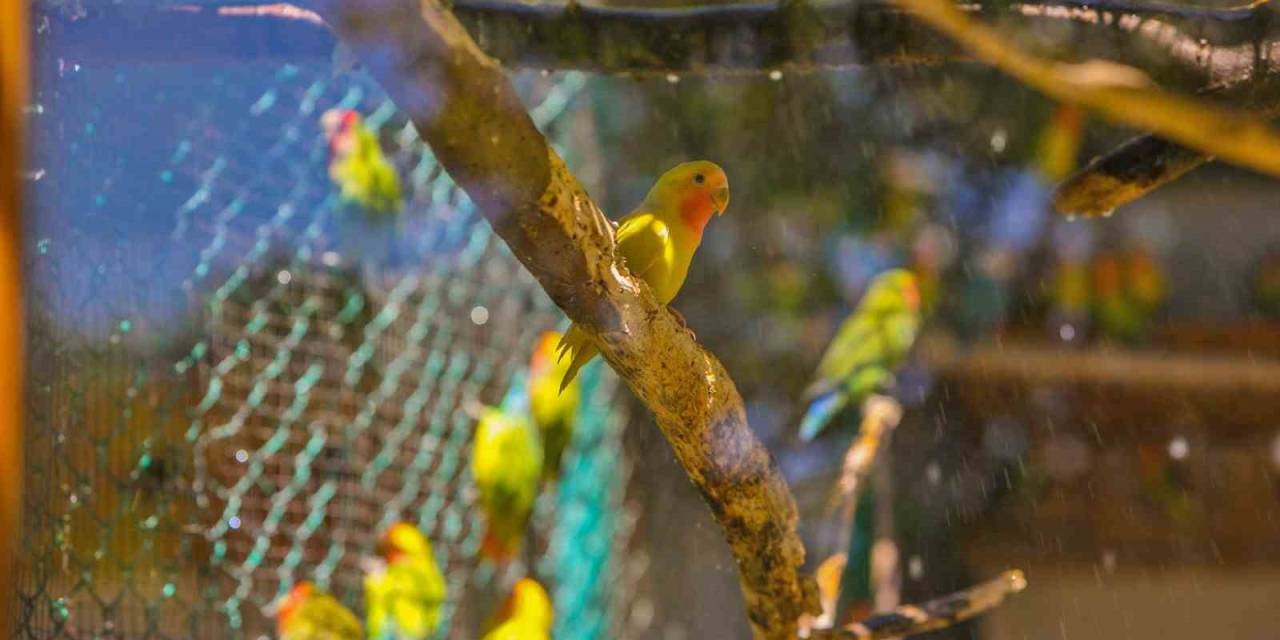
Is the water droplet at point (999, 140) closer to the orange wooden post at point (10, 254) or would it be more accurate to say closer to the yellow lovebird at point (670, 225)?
the yellow lovebird at point (670, 225)

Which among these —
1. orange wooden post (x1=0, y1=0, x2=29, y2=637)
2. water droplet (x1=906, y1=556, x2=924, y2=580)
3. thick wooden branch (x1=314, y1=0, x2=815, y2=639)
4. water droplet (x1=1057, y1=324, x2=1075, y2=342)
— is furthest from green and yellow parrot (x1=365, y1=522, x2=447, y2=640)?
water droplet (x1=1057, y1=324, x2=1075, y2=342)

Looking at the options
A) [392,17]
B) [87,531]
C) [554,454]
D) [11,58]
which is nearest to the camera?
[11,58]

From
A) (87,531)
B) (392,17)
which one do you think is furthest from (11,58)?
(87,531)

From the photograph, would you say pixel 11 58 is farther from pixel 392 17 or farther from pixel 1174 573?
pixel 1174 573

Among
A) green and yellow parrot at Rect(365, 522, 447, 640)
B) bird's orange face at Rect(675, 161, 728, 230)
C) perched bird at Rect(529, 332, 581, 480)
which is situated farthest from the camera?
perched bird at Rect(529, 332, 581, 480)

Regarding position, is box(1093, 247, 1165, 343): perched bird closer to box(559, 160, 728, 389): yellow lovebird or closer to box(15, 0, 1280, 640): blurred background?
box(15, 0, 1280, 640): blurred background

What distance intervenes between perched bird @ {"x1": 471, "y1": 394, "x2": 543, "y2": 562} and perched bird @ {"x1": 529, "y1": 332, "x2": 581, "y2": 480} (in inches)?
0.7

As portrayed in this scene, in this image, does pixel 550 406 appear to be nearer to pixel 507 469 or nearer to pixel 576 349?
pixel 507 469

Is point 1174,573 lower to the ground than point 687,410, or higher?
lower

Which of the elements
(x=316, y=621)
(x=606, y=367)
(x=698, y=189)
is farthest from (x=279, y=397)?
(x=698, y=189)

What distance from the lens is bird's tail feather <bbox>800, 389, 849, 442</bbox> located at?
9.11 feet

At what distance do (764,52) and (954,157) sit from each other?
6.02ft

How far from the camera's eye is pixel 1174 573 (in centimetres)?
304

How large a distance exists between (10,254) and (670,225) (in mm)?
938
